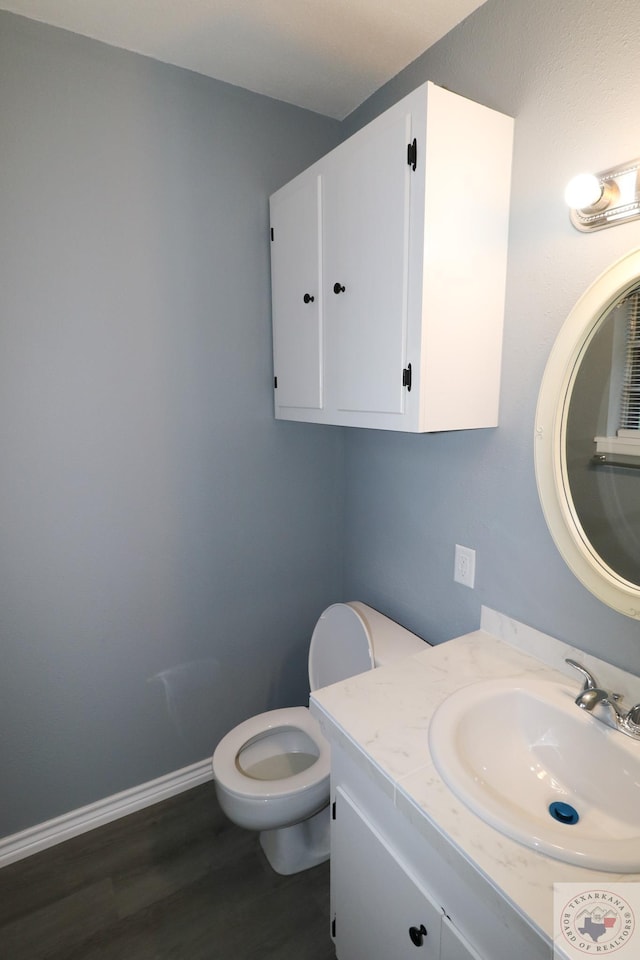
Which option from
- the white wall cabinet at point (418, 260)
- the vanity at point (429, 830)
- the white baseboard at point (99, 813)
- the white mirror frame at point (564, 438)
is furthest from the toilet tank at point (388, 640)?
the white baseboard at point (99, 813)

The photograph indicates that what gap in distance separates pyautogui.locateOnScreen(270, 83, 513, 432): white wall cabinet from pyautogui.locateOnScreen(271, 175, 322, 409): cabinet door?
1.8 inches

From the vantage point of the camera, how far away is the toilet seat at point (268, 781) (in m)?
1.38

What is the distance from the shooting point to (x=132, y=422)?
5.18ft

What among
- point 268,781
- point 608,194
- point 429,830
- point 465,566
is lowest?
point 268,781

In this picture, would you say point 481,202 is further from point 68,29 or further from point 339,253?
point 68,29

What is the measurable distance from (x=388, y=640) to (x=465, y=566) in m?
0.35

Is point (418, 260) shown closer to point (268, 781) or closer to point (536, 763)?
point (536, 763)

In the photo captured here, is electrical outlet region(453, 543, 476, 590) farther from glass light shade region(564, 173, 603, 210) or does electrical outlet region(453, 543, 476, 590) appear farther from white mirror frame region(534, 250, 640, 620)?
glass light shade region(564, 173, 603, 210)

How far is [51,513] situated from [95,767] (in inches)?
36.5

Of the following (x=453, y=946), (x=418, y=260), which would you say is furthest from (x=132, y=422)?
(x=453, y=946)

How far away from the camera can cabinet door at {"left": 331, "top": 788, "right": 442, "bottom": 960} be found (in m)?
0.88

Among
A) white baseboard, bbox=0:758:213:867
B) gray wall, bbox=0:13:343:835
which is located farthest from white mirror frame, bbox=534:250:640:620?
white baseboard, bbox=0:758:213:867

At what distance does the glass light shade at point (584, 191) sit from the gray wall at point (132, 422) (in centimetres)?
106

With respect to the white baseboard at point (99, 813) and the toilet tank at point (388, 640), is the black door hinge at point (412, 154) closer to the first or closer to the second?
the toilet tank at point (388, 640)
